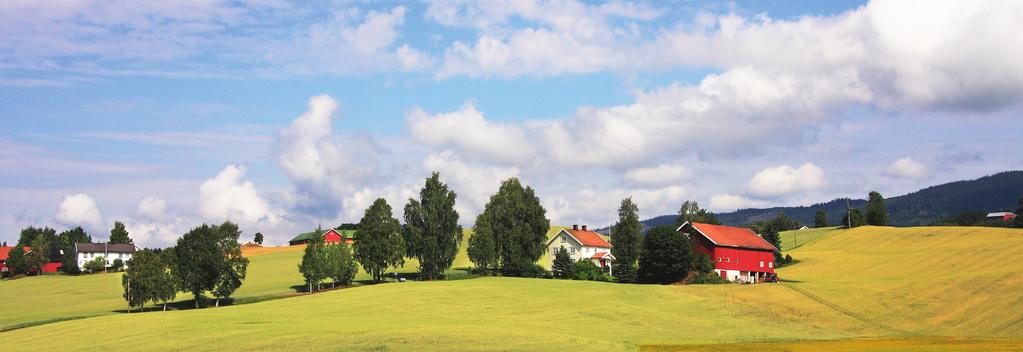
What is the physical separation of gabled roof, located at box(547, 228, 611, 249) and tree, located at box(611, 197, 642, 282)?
71.7 feet

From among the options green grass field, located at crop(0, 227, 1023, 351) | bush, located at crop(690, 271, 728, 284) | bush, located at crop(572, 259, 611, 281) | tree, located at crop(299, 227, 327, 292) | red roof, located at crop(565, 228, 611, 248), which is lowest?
green grass field, located at crop(0, 227, 1023, 351)

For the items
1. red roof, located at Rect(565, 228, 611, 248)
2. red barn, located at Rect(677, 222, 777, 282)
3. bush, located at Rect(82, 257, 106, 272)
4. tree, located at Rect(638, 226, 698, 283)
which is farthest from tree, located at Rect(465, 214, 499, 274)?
bush, located at Rect(82, 257, 106, 272)

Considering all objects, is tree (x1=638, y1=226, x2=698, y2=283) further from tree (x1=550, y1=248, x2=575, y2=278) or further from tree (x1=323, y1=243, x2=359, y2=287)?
tree (x1=323, y1=243, x2=359, y2=287)

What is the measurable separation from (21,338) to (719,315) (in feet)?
184

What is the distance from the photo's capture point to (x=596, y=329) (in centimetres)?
6372

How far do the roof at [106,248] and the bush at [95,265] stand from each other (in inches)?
531

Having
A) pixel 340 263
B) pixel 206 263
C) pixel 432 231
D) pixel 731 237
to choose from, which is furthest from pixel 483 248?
pixel 206 263

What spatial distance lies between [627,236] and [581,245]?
26.6 meters

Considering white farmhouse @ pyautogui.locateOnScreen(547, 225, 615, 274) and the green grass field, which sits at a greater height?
white farmhouse @ pyautogui.locateOnScreen(547, 225, 615, 274)

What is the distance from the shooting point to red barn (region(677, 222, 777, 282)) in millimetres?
110562

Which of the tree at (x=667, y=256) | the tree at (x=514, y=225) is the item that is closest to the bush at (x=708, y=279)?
the tree at (x=667, y=256)

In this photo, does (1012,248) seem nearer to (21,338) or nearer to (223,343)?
(223,343)

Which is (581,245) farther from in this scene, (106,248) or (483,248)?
(106,248)

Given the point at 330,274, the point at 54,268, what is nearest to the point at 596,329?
the point at 330,274
